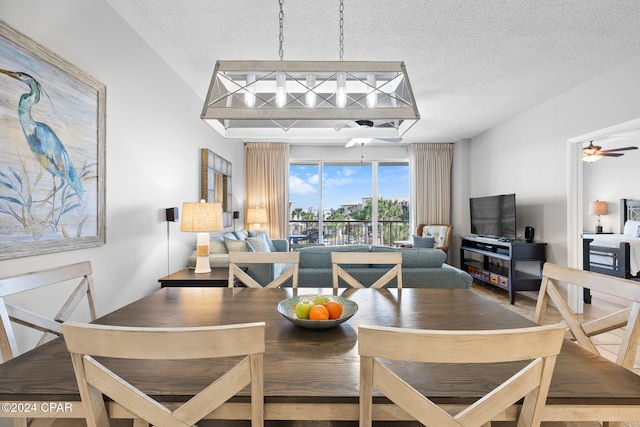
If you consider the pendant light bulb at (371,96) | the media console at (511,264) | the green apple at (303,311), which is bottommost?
the media console at (511,264)

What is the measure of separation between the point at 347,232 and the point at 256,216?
2117 mm

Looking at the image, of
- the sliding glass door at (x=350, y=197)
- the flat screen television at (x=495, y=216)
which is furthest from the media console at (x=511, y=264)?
the sliding glass door at (x=350, y=197)

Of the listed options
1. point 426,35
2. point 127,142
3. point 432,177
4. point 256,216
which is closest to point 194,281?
point 127,142

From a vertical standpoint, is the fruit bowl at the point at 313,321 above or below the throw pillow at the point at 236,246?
below

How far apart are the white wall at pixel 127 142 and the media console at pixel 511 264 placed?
4.07 metres

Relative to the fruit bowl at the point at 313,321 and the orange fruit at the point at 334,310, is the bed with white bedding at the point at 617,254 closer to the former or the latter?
the fruit bowl at the point at 313,321

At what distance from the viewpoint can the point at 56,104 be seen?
166cm

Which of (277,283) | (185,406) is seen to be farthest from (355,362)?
(277,283)

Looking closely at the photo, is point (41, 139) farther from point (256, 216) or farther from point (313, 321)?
point (256, 216)

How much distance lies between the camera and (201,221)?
2.68 meters

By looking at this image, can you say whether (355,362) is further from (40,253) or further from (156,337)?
(40,253)

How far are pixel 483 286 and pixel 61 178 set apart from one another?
5.66 meters

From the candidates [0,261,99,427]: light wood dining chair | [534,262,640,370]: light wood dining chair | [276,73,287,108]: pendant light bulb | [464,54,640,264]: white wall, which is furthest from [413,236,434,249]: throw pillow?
[0,261,99,427]: light wood dining chair

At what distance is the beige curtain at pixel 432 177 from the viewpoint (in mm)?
6379
